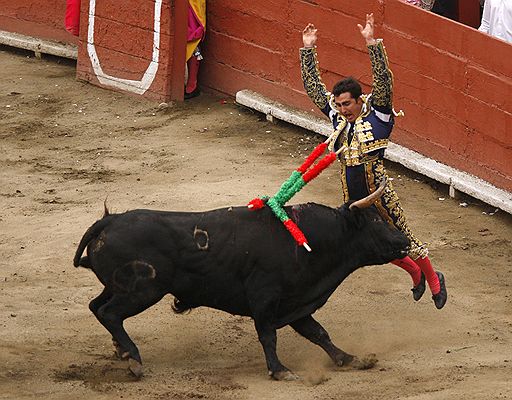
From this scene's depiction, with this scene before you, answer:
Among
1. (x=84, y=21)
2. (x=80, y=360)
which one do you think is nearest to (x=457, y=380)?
(x=80, y=360)

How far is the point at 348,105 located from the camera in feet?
21.8

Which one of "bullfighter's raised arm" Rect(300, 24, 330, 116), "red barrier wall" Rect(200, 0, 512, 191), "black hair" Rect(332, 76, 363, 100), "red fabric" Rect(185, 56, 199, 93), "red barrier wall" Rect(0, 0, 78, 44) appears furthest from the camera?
"red barrier wall" Rect(0, 0, 78, 44)

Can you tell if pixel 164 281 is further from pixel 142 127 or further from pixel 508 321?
pixel 142 127

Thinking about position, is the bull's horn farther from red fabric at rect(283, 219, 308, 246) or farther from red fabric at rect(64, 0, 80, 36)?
red fabric at rect(64, 0, 80, 36)

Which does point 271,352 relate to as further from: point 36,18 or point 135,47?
point 36,18

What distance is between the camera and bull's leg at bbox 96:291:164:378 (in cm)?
632

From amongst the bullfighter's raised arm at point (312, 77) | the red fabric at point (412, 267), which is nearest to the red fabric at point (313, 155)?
the bullfighter's raised arm at point (312, 77)

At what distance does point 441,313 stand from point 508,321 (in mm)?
381

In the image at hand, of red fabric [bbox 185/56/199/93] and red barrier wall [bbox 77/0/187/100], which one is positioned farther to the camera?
red fabric [bbox 185/56/199/93]

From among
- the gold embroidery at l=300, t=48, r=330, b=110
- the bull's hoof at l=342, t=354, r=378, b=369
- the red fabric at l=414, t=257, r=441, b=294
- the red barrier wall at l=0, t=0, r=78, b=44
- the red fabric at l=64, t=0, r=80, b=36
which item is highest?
the gold embroidery at l=300, t=48, r=330, b=110

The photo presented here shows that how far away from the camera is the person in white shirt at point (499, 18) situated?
29.7ft

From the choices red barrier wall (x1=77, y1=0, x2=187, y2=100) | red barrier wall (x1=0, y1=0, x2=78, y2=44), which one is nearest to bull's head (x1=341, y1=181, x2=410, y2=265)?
red barrier wall (x1=77, y1=0, x2=187, y2=100)

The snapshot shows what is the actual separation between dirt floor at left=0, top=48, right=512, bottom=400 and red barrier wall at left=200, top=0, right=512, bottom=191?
0.95 ft

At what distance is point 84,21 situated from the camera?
11.9 meters
